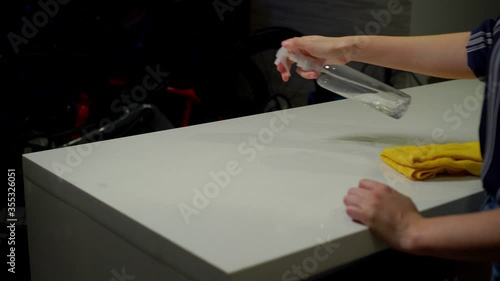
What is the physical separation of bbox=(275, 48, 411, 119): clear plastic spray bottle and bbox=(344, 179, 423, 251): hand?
43 centimetres

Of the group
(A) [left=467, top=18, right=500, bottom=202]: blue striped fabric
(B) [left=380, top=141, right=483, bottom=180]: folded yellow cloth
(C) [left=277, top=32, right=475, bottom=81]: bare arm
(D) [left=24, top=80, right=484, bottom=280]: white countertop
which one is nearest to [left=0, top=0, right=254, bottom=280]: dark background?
(D) [left=24, top=80, right=484, bottom=280]: white countertop

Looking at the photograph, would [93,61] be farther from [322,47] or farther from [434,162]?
[434,162]

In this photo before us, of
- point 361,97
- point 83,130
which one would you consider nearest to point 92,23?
point 83,130

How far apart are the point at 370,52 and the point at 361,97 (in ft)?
0.32

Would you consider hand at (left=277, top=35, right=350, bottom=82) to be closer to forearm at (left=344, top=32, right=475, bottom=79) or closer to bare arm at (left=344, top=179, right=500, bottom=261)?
forearm at (left=344, top=32, right=475, bottom=79)

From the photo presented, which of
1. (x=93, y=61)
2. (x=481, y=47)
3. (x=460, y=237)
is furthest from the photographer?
(x=93, y=61)

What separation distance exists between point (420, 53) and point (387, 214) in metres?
0.45

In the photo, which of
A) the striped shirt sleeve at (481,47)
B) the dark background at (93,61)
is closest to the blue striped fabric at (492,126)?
the striped shirt sleeve at (481,47)

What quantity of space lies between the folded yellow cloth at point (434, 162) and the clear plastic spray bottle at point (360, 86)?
0.73 ft

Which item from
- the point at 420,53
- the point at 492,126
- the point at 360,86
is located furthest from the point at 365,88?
the point at 492,126

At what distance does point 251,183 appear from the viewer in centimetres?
89

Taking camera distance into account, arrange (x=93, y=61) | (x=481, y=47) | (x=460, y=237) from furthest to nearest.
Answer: (x=93, y=61) → (x=481, y=47) → (x=460, y=237)

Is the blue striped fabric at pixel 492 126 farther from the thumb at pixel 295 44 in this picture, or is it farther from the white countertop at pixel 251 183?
the thumb at pixel 295 44

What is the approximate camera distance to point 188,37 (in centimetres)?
258
